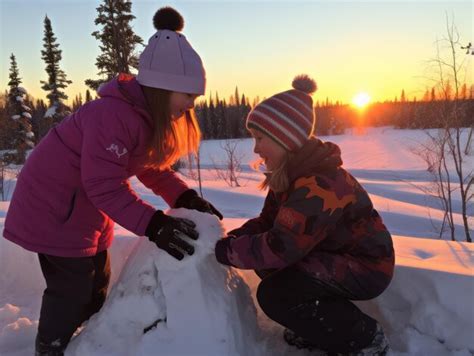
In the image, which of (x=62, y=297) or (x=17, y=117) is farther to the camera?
(x=17, y=117)

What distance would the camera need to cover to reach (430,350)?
6.58 feet

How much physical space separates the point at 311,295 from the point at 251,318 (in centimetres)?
36

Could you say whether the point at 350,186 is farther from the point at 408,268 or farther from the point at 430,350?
the point at 430,350

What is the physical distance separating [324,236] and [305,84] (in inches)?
30.4

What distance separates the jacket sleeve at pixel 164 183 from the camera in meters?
2.55

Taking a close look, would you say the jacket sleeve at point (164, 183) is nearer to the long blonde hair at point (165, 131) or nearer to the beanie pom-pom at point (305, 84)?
the long blonde hair at point (165, 131)

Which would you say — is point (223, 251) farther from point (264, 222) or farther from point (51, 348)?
point (51, 348)

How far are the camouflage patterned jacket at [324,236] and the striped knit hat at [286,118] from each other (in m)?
0.07

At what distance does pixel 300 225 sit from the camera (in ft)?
6.02

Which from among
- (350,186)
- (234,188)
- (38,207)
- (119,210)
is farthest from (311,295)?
(234,188)

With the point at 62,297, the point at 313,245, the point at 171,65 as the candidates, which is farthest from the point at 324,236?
the point at 62,297

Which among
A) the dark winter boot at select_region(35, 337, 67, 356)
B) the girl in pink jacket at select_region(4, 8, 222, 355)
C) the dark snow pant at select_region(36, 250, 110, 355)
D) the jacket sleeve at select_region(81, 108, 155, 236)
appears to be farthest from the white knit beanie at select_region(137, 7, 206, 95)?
the dark winter boot at select_region(35, 337, 67, 356)

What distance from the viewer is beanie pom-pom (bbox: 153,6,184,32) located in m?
2.18

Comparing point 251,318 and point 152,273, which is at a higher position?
point 152,273
